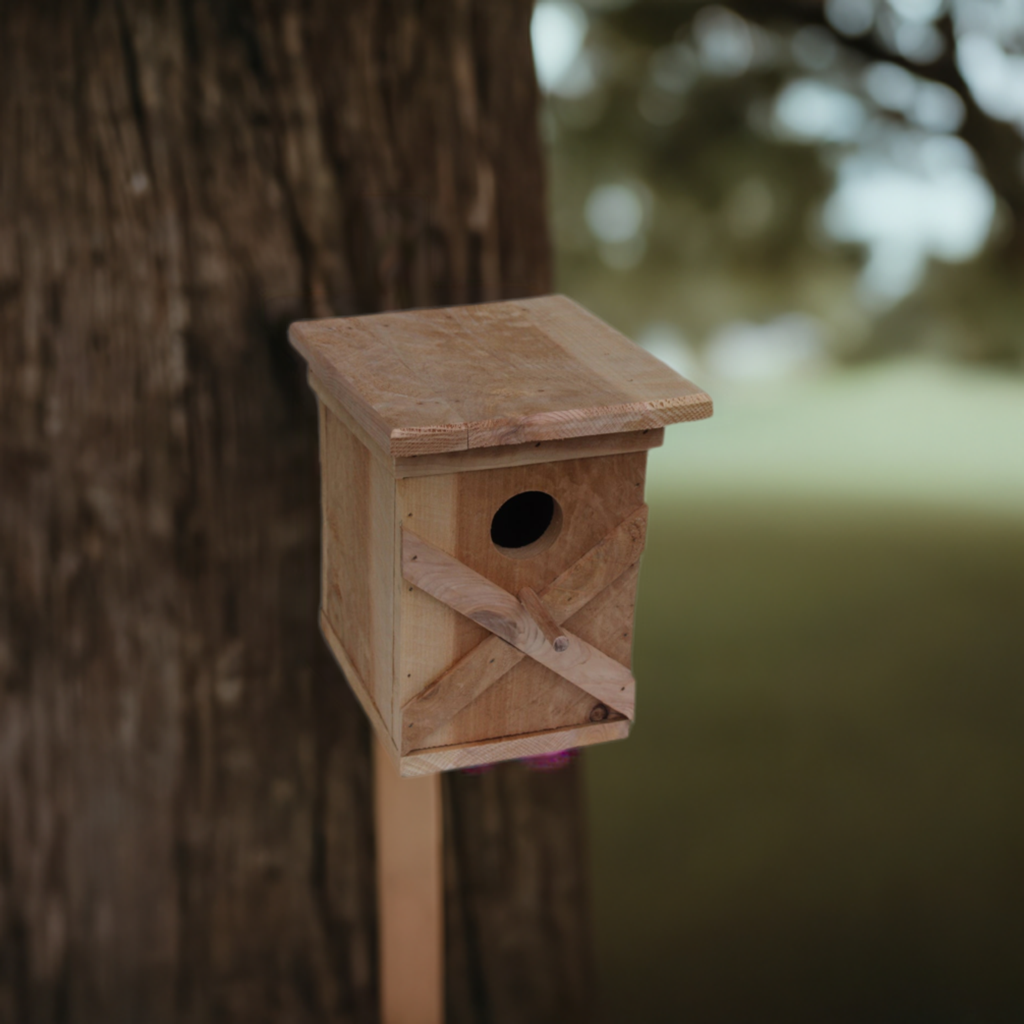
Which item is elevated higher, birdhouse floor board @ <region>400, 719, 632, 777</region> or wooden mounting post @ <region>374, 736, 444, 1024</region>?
birdhouse floor board @ <region>400, 719, 632, 777</region>

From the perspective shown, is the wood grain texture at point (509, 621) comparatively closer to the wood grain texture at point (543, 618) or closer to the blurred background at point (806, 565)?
the wood grain texture at point (543, 618)

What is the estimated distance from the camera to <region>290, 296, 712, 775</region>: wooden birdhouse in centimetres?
143

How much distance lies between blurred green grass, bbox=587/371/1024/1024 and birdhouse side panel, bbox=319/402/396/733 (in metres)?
2.03

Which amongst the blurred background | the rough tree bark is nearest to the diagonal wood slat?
the rough tree bark

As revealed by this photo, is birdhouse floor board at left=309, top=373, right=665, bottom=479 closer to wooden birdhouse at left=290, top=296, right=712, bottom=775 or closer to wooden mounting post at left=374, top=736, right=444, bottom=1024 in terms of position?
wooden birdhouse at left=290, top=296, right=712, bottom=775

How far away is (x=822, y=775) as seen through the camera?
178 inches

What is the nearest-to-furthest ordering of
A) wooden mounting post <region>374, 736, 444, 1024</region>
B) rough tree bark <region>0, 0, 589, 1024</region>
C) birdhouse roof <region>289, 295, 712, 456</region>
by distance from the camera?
birdhouse roof <region>289, 295, 712, 456</region> → wooden mounting post <region>374, 736, 444, 1024</region> → rough tree bark <region>0, 0, 589, 1024</region>

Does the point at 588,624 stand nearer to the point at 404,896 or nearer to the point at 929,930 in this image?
the point at 404,896

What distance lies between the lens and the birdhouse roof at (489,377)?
1378 millimetres

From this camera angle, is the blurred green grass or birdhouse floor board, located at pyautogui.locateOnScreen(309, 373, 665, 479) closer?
birdhouse floor board, located at pyautogui.locateOnScreen(309, 373, 665, 479)

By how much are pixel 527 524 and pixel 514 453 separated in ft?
0.93

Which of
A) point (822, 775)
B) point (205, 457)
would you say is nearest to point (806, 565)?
point (822, 775)

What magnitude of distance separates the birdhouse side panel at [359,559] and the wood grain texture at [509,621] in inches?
1.8

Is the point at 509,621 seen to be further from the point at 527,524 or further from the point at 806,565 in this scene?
the point at 806,565
